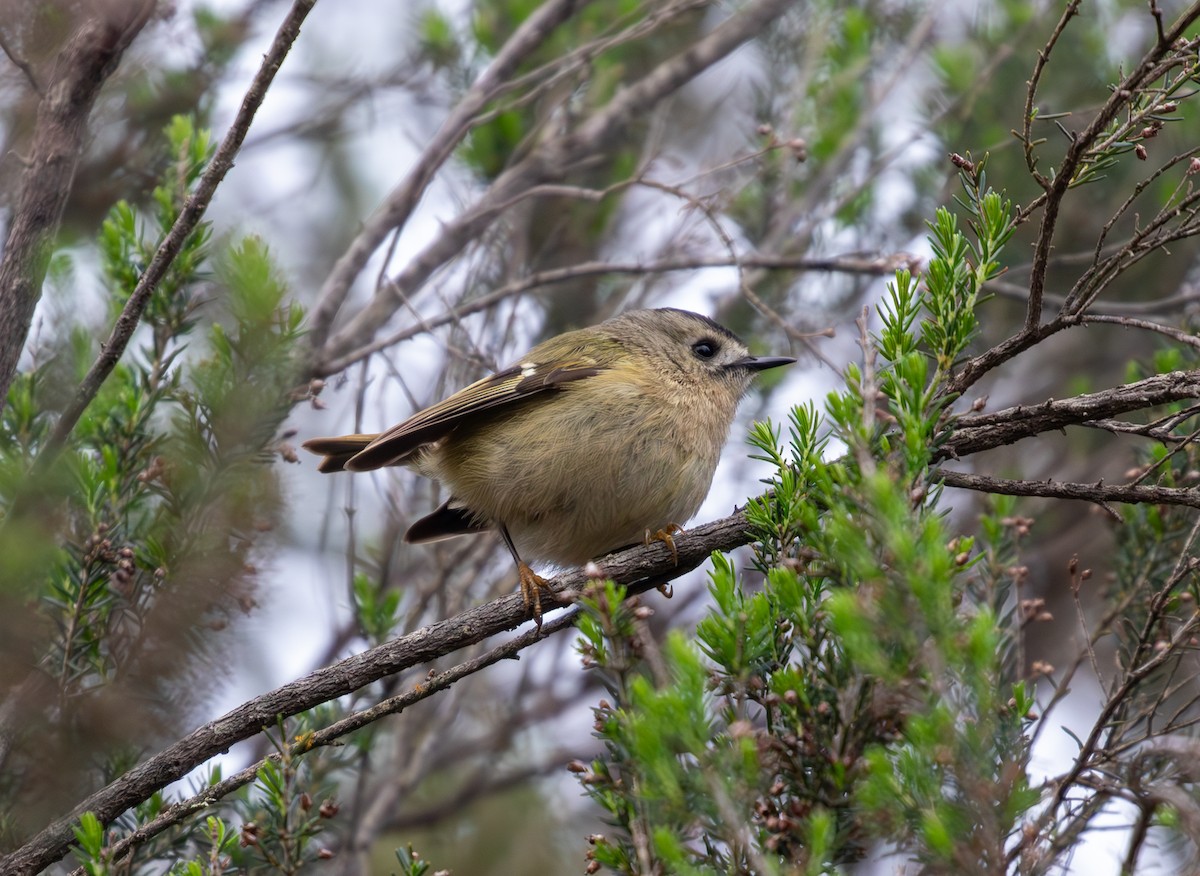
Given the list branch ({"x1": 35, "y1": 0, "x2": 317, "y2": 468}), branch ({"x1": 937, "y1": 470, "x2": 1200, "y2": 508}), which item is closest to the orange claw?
branch ({"x1": 937, "y1": 470, "x2": 1200, "y2": 508})

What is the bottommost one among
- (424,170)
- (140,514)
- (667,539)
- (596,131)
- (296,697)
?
(296,697)

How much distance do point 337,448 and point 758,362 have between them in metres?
1.45

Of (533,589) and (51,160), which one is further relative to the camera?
(533,589)

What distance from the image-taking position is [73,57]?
2.53m

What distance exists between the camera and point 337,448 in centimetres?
373

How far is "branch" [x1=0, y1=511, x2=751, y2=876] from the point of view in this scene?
2.30 meters

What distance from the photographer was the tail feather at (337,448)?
370 cm

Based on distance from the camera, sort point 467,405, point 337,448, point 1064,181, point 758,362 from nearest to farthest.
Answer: point 1064,181
point 467,405
point 337,448
point 758,362

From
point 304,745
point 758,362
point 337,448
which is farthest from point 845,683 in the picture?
point 337,448

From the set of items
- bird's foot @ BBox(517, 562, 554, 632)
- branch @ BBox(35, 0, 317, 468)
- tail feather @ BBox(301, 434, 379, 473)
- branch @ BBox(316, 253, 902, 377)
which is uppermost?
branch @ BBox(316, 253, 902, 377)

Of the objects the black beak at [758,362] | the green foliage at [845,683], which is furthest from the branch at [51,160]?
the black beak at [758,362]

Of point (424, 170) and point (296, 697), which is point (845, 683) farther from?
point (424, 170)

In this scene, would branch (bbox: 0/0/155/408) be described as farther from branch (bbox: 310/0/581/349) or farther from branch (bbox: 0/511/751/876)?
branch (bbox: 310/0/581/349)

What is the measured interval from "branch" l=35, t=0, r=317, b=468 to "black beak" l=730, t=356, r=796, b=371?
76.5 inches
